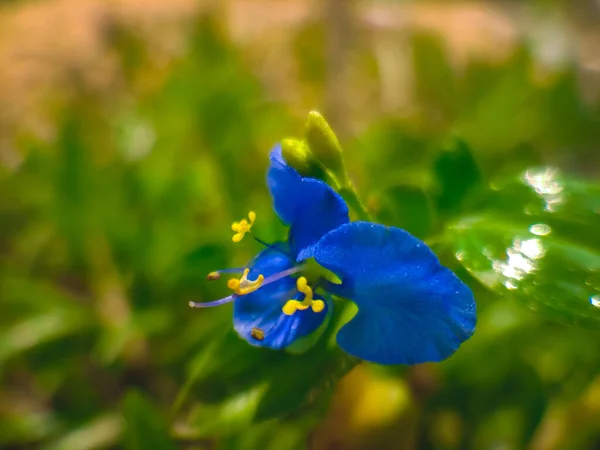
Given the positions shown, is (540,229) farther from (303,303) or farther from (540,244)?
(303,303)

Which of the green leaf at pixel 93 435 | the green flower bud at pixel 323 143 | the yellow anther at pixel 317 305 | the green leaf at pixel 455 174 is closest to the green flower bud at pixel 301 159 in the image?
Answer: the green flower bud at pixel 323 143

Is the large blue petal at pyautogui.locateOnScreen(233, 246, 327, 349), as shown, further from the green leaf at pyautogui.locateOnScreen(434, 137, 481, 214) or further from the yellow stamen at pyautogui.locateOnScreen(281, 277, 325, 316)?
the green leaf at pyautogui.locateOnScreen(434, 137, 481, 214)

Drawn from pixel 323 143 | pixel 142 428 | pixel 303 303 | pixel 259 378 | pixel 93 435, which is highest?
pixel 323 143

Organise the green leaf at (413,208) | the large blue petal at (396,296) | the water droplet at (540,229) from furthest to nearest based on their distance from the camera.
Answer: the green leaf at (413,208)
the water droplet at (540,229)
the large blue petal at (396,296)

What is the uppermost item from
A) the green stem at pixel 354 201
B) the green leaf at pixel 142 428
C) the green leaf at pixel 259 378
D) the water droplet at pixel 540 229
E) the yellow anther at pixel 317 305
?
the green stem at pixel 354 201

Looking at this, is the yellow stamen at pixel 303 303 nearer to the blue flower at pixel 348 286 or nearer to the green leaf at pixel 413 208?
the blue flower at pixel 348 286

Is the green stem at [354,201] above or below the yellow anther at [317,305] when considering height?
above

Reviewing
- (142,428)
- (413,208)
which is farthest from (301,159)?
(142,428)
